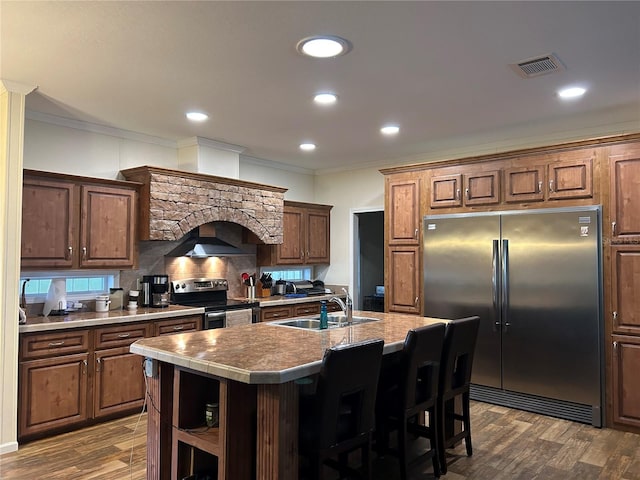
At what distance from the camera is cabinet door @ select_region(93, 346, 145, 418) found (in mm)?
4018

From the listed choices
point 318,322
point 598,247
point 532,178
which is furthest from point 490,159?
point 318,322

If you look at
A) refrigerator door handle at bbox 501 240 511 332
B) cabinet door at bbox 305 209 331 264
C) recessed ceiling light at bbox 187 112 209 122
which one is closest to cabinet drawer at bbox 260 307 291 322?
cabinet door at bbox 305 209 331 264

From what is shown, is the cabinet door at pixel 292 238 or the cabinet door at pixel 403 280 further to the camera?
the cabinet door at pixel 292 238

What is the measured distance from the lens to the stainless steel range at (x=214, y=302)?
16.2ft

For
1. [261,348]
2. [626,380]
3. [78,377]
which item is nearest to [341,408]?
[261,348]

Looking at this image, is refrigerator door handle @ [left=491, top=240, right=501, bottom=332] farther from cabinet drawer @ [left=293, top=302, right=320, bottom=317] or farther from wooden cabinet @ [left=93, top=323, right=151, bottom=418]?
wooden cabinet @ [left=93, top=323, right=151, bottom=418]

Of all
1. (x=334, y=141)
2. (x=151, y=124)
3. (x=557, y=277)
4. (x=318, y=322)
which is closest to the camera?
(x=318, y=322)

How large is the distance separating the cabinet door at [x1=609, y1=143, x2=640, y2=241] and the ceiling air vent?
1265 millimetres

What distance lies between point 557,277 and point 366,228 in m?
3.27

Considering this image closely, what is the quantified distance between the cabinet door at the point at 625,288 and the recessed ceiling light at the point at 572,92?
4.29 ft

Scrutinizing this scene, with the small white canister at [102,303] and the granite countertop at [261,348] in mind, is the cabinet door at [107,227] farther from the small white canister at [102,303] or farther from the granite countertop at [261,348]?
the granite countertop at [261,348]

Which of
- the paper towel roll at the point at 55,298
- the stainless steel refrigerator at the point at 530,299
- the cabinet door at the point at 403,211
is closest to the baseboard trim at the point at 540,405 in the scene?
the stainless steel refrigerator at the point at 530,299

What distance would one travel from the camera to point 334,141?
532cm

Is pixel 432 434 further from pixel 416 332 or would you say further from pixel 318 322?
pixel 318 322
